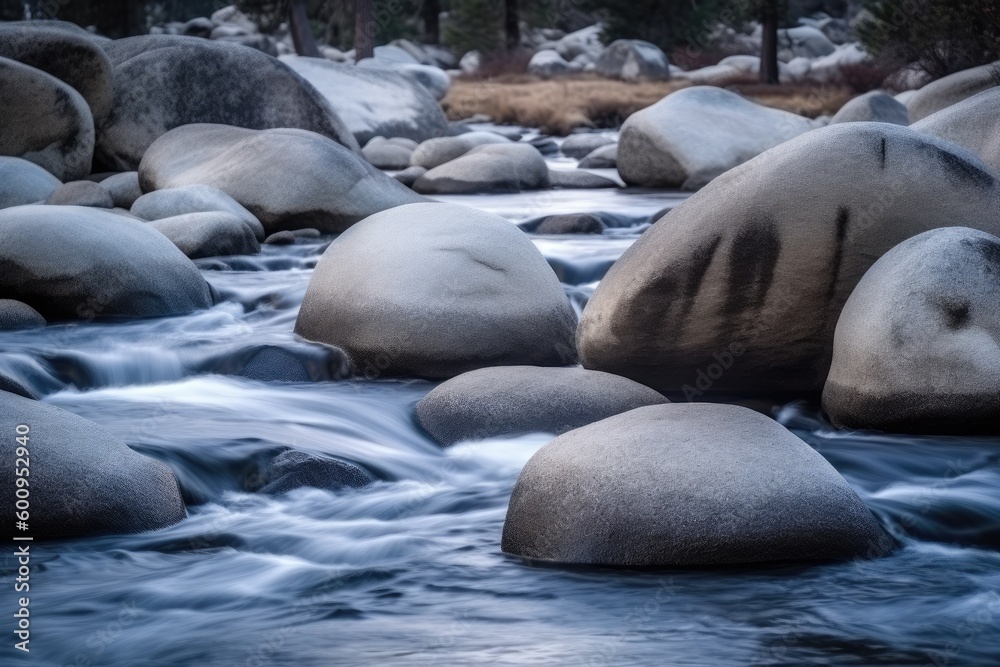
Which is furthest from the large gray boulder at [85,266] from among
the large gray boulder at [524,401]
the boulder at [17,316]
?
the large gray boulder at [524,401]

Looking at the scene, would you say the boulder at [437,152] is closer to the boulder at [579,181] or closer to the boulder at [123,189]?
the boulder at [579,181]

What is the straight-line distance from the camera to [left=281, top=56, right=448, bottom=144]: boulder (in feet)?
57.8

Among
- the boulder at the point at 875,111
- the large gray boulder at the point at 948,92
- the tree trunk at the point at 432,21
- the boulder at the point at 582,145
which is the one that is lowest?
the boulder at the point at 582,145

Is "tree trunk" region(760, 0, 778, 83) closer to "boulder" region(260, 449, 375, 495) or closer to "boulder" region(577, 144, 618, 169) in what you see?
"boulder" region(577, 144, 618, 169)

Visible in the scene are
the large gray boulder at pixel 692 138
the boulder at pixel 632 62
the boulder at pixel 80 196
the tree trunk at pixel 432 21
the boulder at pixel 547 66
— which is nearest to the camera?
the boulder at pixel 80 196

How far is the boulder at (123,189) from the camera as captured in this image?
1104 cm

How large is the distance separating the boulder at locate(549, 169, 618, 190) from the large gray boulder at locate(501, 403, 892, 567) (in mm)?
10534

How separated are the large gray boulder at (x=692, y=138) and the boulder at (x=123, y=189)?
18.6 ft

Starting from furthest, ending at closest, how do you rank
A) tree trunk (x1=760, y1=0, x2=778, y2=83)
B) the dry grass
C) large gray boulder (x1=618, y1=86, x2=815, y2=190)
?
tree trunk (x1=760, y1=0, x2=778, y2=83), the dry grass, large gray boulder (x1=618, y1=86, x2=815, y2=190)

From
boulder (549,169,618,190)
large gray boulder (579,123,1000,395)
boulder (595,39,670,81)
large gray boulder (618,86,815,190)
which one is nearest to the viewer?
large gray boulder (579,123,1000,395)

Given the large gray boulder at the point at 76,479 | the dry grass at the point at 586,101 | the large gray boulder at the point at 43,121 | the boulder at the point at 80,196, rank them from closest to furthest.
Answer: the large gray boulder at the point at 76,479
the boulder at the point at 80,196
the large gray boulder at the point at 43,121
the dry grass at the point at 586,101

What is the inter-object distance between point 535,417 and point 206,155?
659cm

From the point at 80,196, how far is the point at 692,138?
6808 mm

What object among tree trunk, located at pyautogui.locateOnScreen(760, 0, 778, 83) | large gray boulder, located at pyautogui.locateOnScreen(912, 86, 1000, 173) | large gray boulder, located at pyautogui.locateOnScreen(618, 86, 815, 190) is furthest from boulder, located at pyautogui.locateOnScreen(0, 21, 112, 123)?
tree trunk, located at pyautogui.locateOnScreen(760, 0, 778, 83)
